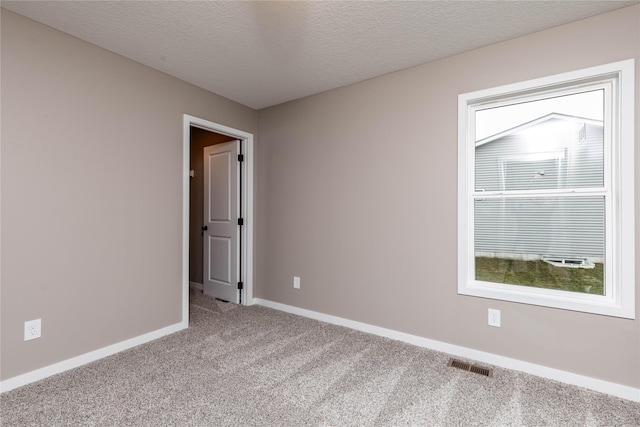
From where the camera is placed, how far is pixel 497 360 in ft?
7.77

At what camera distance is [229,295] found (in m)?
3.96

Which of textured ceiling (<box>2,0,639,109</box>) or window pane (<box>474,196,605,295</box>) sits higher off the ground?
textured ceiling (<box>2,0,639,109</box>)

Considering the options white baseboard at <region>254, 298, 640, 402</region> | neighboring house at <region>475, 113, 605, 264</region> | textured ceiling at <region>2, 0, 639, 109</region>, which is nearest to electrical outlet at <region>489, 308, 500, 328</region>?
white baseboard at <region>254, 298, 640, 402</region>

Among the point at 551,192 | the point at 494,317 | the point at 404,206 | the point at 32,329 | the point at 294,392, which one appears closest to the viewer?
the point at 294,392

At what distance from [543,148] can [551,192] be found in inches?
13.3

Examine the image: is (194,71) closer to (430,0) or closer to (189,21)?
(189,21)

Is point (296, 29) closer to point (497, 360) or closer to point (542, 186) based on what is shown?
point (542, 186)

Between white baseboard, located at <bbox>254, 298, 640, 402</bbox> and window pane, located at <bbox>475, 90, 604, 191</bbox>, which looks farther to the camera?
window pane, located at <bbox>475, 90, 604, 191</bbox>

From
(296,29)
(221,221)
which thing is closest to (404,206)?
(296,29)

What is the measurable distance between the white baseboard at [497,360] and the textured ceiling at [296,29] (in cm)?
238

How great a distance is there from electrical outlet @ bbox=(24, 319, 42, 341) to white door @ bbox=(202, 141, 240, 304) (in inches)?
76.8

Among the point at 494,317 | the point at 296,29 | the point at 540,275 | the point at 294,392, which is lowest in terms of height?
the point at 294,392

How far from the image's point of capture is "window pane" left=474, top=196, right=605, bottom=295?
217 cm

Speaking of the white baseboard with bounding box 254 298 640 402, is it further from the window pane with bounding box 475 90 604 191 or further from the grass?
the window pane with bounding box 475 90 604 191
